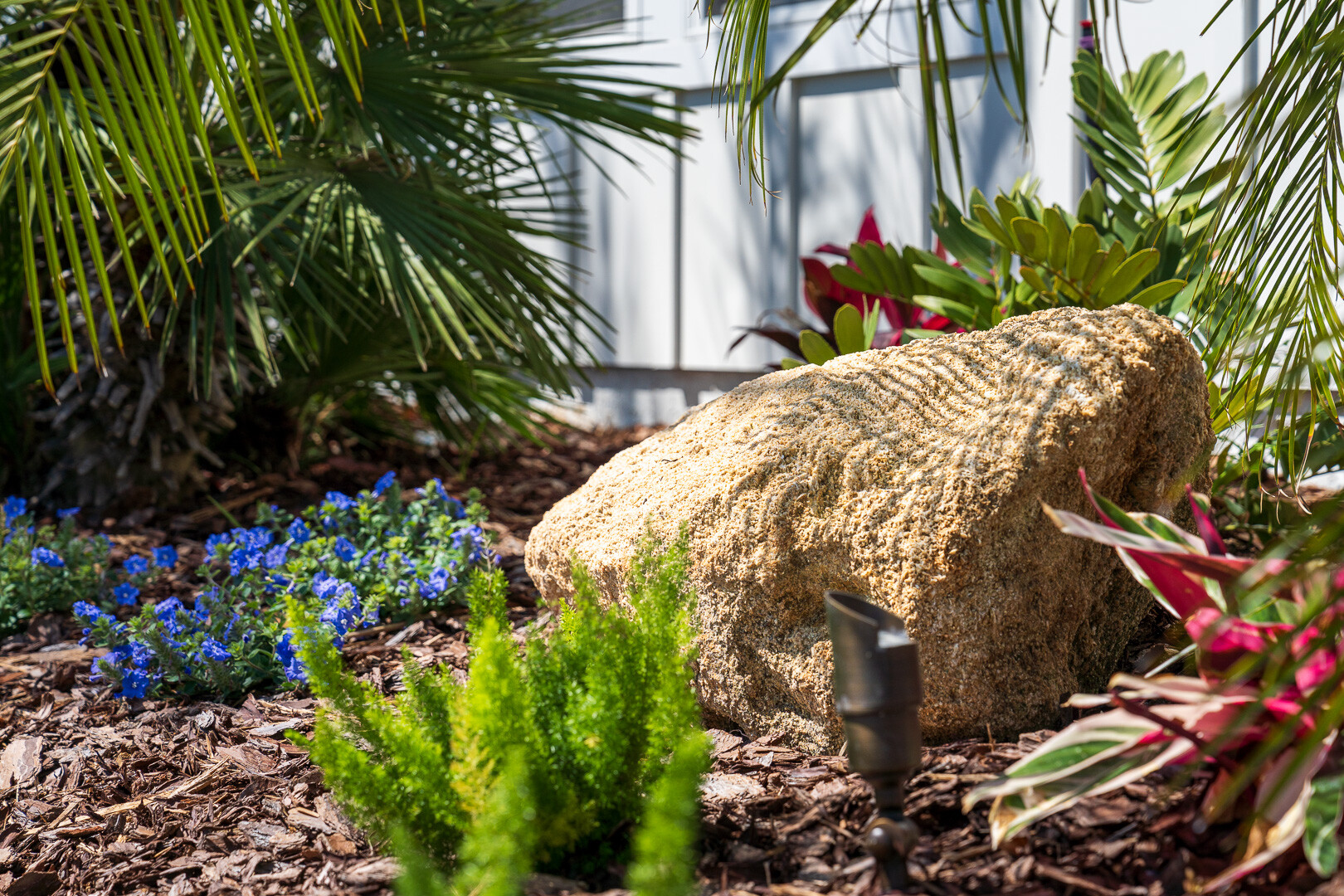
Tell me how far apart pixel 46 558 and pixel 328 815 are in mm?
1446


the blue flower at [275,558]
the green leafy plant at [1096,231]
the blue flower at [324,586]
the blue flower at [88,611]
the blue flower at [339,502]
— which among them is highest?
the green leafy plant at [1096,231]

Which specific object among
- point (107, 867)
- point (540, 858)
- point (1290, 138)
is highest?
point (1290, 138)

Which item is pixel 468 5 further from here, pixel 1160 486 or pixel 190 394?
pixel 1160 486

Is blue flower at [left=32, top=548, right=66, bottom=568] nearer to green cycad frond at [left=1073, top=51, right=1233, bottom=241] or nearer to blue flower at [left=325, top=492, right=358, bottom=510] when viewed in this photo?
blue flower at [left=325, top=492, right=358, bottom=510]

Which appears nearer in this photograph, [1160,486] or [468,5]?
[1160,486]

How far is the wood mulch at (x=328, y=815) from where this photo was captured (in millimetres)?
1157

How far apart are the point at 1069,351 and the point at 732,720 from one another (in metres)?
0.82

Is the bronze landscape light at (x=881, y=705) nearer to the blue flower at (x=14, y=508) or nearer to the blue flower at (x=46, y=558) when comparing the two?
the blue flower at (x=46, y=558)

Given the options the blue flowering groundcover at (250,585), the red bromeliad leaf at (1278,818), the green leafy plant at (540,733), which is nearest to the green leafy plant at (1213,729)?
the red bromeliad leaf at (1278,818)

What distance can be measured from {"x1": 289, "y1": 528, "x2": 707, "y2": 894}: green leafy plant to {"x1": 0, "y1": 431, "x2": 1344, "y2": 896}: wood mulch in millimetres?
103

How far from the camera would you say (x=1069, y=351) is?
1584 mm

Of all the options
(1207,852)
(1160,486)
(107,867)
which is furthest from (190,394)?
(1207,852)

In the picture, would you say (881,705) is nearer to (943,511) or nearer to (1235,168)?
(943,511)

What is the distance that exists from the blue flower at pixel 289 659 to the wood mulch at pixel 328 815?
0.25 ft
